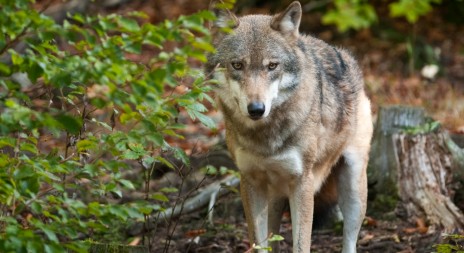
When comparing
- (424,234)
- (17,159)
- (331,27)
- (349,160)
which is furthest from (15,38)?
(331,27)

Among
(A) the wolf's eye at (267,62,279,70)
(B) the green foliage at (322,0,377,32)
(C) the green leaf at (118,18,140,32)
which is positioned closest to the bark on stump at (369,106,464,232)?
(A) the wolf's eye at (267,62,279,70)

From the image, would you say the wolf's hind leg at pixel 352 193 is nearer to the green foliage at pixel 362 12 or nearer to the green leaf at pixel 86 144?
the green leaf at pixel 86 144

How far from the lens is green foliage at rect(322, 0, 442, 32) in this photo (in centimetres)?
1184

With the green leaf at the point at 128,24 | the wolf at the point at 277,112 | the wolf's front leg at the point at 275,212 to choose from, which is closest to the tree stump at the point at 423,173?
the wolf at the point at 277,112

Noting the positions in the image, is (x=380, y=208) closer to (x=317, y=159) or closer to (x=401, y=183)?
(x=401, y=183)

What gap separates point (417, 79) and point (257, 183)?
7.37 m

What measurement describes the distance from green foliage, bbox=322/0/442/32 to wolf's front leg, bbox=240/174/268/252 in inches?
267

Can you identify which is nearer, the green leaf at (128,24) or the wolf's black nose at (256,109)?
the green leaf at (128,24)

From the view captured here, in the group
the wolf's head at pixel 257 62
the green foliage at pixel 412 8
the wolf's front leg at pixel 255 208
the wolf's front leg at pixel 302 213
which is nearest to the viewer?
the wolf's head at pixel 257 62

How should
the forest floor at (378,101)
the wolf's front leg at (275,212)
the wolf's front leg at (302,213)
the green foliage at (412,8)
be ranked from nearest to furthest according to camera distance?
the wolf's front leg at (302,213) < the wolf's front leg at (275,212) < the forest floor at (378,101) < the green foliage at (412,8)

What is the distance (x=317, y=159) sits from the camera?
18.9 feet

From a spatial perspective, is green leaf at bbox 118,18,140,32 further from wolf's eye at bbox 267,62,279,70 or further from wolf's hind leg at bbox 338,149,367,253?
wolf's hind leg at bbox 338,149,367,253

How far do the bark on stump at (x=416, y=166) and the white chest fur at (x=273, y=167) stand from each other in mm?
1803

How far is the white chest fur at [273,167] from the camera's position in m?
5.45
